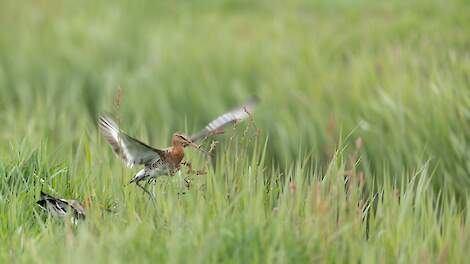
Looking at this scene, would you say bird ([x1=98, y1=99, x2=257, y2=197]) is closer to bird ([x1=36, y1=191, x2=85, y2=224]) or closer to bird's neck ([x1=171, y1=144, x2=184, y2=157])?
bird's neck ([x1=171, y1=144, x2=184, y2=157])

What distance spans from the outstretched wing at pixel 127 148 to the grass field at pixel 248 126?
0.12 m

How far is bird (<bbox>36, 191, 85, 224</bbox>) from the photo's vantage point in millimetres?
3338

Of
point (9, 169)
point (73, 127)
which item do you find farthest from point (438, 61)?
point (9, 169)

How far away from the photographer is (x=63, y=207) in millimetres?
3383

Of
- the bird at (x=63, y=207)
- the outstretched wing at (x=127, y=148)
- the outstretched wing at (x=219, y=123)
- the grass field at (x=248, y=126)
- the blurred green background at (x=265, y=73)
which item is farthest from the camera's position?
the blurred green background at (x=265, y=73)

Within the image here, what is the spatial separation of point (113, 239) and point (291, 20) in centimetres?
575

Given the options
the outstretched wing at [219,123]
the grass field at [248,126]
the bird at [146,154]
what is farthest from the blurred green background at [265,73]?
the bird at [146,154]

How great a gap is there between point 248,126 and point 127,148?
468 mm

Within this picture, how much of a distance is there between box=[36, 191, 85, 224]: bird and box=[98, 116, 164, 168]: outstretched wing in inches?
10.4

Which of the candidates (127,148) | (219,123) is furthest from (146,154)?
(219,123)

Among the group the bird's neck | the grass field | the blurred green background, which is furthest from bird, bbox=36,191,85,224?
the blurred green background

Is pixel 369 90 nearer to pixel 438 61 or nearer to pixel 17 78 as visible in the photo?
pixel 438 61

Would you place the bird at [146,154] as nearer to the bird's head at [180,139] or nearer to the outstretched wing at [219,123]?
the bird's head at [180,139]

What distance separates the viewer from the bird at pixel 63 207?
131 inches
